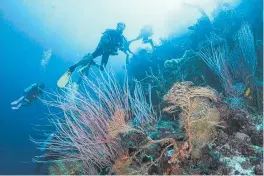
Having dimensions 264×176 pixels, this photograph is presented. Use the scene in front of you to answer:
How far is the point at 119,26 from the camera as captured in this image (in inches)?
370

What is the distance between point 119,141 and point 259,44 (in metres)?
6.11

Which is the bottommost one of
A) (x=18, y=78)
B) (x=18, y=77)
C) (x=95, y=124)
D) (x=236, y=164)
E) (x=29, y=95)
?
(x=236, y=164)

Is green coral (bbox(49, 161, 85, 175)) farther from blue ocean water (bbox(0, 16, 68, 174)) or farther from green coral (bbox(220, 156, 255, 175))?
blue ocean water (bbox(0, 16, 68, 174))

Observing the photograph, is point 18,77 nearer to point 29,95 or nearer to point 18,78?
point 18,78

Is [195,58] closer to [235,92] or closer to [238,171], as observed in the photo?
[235,92]

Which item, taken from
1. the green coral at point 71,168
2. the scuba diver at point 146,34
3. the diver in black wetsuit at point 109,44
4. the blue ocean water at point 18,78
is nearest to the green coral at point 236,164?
the green coral at point 71,168

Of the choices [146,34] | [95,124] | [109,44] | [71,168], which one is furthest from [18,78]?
[95,124]

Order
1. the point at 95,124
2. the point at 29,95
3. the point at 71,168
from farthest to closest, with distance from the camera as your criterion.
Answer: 1. the point at 29,95
2. the point at 71,168
3. the point at 95,124

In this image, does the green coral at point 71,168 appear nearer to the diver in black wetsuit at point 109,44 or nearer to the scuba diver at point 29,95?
the diver in black wetsuit at point 109,44

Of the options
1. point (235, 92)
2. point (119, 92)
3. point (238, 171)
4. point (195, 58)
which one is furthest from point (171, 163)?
point (195, 58)

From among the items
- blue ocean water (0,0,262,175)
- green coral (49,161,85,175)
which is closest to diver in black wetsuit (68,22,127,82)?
green coral (49,161,85,175)

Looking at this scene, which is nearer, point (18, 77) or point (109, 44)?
point (109, 44)

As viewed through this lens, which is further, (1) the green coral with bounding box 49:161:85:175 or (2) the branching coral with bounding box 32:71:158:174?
(1) the green coral with bounding box 49:161:85:175

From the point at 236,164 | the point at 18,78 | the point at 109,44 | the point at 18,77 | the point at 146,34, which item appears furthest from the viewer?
the point at 18,77
